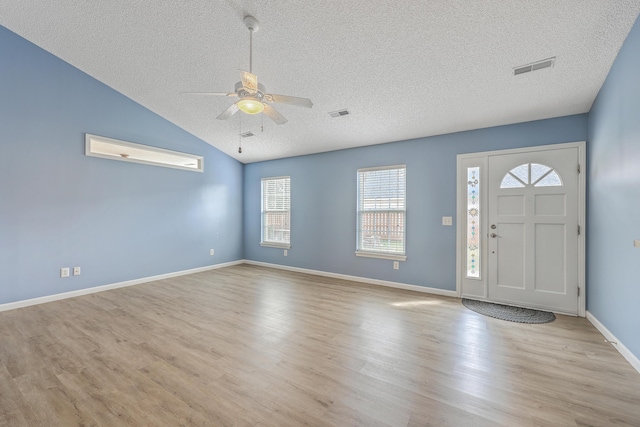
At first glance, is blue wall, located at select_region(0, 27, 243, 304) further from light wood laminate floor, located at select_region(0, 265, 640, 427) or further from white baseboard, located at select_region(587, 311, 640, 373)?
white baseboard, located at select_region(587, 311, 640, 373)

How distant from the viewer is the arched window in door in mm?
3537

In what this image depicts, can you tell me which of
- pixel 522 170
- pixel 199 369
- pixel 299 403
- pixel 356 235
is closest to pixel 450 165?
pixel 522 170

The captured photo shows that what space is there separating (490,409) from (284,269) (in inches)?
189

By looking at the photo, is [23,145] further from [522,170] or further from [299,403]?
[522,170]

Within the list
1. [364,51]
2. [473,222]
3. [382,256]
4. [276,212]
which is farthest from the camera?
[276,212]

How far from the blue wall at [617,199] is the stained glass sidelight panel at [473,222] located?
1197 mm

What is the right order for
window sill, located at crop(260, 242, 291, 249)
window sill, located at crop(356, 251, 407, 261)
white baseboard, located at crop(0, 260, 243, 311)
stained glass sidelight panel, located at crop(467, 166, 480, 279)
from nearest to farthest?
white baseboard, located at crop(0, 260, 243, 311) → stained glass sidelight panel, located at crop(467, 166, 480, 279) → window sill, located at crop(356, 251, 407, 261) → window sill, located at crop(260, 242, 291, 249)

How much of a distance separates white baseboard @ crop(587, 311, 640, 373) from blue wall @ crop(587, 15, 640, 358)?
52 millimetres

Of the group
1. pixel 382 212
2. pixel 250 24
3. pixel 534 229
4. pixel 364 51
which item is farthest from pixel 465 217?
pixel 250 24

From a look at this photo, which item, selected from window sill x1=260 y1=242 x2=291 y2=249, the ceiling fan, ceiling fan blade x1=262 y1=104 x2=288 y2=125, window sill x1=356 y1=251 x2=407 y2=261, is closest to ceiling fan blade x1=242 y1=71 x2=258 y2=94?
the ceiling fan

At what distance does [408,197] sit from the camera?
4590mm

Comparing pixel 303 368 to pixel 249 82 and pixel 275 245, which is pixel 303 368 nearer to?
pixel 249 82

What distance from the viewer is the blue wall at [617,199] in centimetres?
223

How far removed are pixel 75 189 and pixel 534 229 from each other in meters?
6.76
